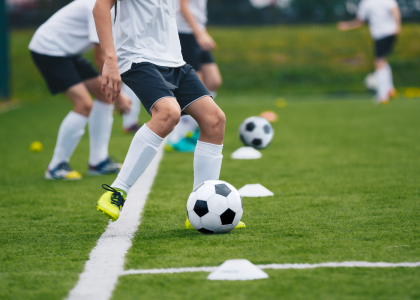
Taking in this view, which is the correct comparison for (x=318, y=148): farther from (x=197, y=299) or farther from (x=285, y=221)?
(x=197, y=299)

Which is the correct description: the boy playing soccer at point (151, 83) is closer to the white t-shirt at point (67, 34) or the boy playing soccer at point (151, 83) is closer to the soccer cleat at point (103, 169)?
the white t-shirt at point (67, 34)

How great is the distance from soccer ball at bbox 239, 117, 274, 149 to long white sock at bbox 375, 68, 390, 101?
24.4 ft

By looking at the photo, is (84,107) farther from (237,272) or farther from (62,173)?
(237,272)

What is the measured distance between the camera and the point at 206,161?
11.4 ft

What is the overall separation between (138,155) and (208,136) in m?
0.44

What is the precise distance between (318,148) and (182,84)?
376cm

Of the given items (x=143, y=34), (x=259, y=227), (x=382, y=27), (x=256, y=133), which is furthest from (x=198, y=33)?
(x=382, y=27)

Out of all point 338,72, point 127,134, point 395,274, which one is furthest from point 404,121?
point 338,72

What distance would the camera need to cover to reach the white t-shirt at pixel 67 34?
5148mm

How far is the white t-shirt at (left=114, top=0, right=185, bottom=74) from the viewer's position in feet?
11.1

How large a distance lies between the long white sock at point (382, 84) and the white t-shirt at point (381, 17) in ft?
2.61

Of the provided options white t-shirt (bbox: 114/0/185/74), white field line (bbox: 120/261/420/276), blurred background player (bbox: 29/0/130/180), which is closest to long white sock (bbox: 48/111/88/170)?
blurred background player (bbox: 29/0/130/180)

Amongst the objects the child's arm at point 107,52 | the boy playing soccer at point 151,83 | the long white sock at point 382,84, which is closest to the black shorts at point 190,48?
the boy playing soccer at point 151,83

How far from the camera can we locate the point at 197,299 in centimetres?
220
